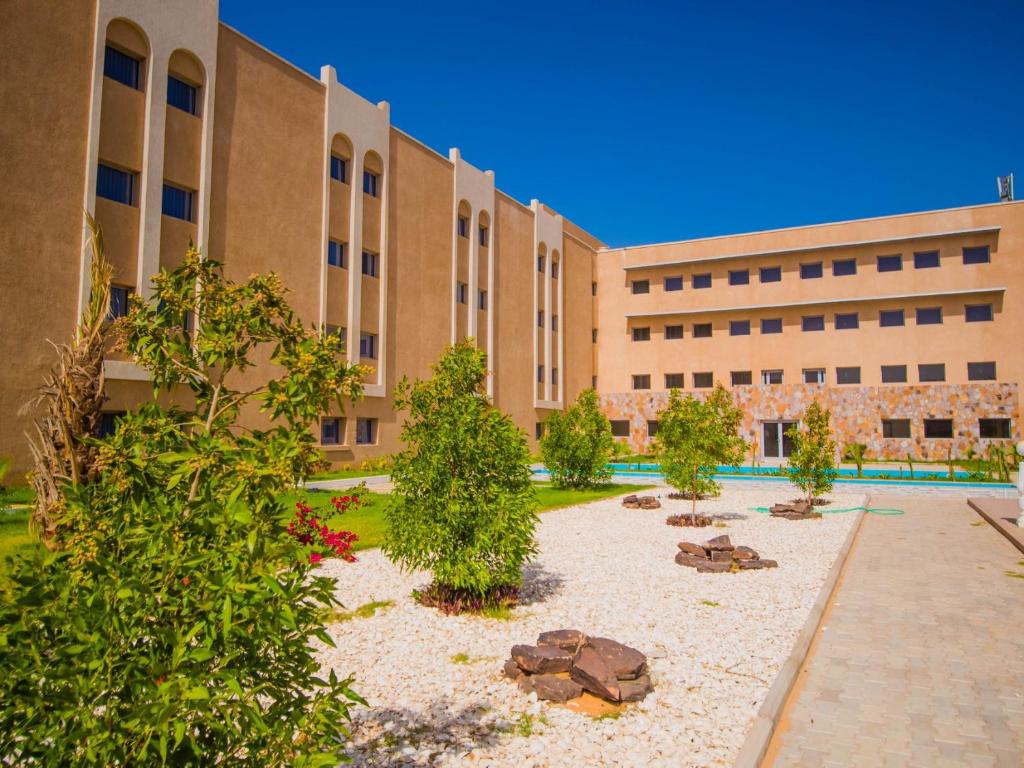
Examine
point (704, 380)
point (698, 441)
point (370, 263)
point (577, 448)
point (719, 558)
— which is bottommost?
point (719, 558)

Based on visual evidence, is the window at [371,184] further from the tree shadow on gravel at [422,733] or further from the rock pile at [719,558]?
the tree shadow on gravel at [422,733]

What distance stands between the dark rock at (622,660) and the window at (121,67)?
72.9 feet

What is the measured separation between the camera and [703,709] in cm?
548

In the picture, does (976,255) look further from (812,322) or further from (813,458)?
(813,458)

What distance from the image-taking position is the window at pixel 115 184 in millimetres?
19438

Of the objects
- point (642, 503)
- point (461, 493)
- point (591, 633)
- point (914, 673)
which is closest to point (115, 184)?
point (461, 493)

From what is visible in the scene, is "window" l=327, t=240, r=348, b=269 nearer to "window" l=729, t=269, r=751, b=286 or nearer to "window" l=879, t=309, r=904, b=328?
"window" l=729, t=269, r=751, b=286

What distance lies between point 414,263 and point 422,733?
Answer: 92.2ft

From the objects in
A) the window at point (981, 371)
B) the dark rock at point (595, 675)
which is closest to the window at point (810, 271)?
the window at point (981, 371)

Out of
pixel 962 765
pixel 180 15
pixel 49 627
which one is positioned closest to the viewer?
pixel 49 627

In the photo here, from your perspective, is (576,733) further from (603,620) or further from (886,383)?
(886,383)

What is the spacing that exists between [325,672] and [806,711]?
4.36 m

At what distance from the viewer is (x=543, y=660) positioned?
5.90 meters

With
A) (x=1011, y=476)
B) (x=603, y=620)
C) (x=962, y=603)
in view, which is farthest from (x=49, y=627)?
(x=1011, y=476)
